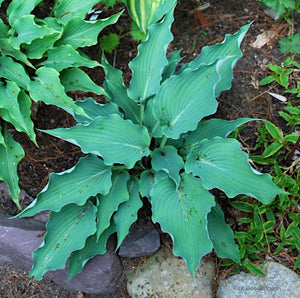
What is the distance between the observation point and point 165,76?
2.37 meters

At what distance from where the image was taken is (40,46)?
241 centimetres

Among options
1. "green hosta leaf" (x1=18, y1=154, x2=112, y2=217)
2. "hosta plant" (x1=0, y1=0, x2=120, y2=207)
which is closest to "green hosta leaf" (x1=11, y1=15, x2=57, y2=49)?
"hosta plant" (x1=0, y1=0, x2=120, y2=207)

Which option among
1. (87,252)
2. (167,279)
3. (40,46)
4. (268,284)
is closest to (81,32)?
(40,46)

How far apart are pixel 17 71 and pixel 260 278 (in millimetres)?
2096

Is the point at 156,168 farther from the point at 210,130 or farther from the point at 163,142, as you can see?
the point at 210,130

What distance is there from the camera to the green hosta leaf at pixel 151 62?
2100 millimetres

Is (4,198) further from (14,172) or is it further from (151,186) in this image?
(151,186)

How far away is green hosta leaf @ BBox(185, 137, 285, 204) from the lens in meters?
1.90

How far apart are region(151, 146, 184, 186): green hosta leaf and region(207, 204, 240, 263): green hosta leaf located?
38 cm

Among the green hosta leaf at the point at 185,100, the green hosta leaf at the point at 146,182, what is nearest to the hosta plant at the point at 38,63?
the green hosta leaf at the point at 185,100

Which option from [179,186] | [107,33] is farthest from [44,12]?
[179,186]

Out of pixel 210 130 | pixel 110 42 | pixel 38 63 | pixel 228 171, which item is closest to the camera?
pixel 228 171

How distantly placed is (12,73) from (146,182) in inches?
44.5

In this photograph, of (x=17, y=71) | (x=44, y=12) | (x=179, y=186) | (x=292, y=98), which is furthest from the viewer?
(x=44, y=12)
